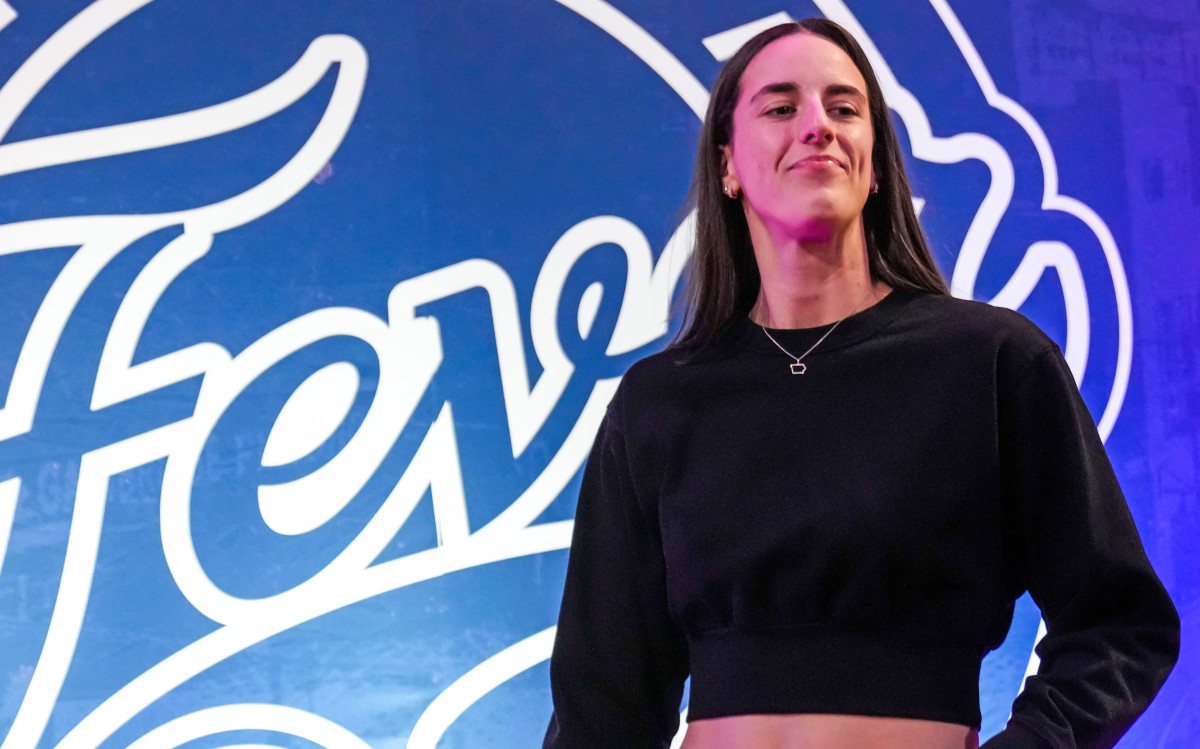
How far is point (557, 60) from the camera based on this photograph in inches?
92.4

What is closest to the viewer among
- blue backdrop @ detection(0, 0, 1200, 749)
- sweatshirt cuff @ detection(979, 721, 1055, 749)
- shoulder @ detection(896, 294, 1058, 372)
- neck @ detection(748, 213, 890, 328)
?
sweatshirt cuff @ detection(979, 721, 1055, 749)

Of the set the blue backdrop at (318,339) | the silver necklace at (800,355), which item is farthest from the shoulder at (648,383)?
the blue backdrop at (318,339)

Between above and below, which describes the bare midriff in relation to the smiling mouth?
below

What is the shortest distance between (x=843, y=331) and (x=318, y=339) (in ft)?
3.94

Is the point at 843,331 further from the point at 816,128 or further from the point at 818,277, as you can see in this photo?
the point at 816,128

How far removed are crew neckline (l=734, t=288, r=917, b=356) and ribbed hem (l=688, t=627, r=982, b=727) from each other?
32 centimetres

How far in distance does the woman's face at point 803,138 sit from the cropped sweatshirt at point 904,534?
0.13 meters

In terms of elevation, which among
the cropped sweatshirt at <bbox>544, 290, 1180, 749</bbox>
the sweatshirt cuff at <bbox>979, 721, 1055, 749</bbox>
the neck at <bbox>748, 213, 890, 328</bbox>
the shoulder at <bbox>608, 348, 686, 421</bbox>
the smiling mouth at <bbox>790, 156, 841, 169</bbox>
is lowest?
the sweatshirt cuff at <bbox>979, 721, 1055, 749</bbox>

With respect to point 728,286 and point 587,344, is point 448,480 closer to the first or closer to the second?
point 587,344

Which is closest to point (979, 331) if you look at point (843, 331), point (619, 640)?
point (843, 331)

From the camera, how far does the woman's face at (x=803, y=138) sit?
4.25 feet

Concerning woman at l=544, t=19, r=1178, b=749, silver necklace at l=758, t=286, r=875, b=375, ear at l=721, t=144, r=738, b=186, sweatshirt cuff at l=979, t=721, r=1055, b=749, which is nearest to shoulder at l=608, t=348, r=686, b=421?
woman at l=544, t=19, r=1178, b=749

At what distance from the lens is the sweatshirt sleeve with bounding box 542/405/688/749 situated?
4.43 feet

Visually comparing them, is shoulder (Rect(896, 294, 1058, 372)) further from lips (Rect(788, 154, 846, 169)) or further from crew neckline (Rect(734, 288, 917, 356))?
lips (Rect(788, 154, 846, 169))
